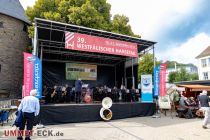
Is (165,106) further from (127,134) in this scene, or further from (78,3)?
(78,3)

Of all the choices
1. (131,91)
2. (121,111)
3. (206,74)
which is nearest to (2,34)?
(131,91)

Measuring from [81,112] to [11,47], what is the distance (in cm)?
1312

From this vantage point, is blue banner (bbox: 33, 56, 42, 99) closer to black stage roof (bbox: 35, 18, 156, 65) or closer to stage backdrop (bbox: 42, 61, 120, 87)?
black stage roof (bbox: 35, 18, 156, 65)

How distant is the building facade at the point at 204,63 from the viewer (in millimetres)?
35469

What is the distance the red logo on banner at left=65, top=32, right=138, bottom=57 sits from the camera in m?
9.83

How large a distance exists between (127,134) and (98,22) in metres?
12.2

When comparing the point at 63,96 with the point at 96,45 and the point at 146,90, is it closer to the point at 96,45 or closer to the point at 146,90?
the point at 96,45

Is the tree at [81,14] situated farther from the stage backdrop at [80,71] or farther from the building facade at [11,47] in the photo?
the stage backdrop at [80,71]

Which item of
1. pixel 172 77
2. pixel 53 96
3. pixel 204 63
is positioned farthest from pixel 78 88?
pixel 172 77

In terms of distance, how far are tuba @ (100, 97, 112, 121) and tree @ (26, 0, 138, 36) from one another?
9008mm

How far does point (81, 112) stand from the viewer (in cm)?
938

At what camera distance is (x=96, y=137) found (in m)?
6.54

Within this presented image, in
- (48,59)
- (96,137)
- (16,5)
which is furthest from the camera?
(16,5)

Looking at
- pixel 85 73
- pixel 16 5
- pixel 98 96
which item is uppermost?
pixel 16 5
